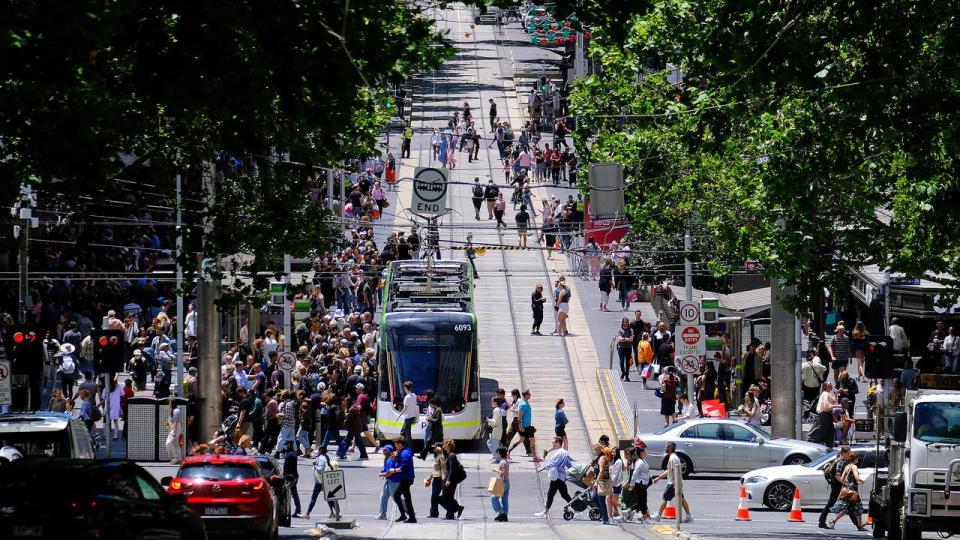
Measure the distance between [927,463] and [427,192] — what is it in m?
31.5

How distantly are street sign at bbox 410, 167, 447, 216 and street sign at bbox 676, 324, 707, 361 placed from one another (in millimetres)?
10902

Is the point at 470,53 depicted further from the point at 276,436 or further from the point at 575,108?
the point at 276,436

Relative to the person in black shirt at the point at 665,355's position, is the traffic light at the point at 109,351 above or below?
above

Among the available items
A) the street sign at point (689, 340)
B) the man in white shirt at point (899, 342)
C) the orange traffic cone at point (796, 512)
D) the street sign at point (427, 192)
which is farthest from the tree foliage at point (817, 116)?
the street sign at point (427, 192)

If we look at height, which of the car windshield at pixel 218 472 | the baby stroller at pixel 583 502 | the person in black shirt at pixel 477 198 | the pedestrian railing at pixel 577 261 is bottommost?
the baby stroller at pixel 583 502

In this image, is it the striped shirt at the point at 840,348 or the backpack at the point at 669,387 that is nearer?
the backpack at the point at 669,387

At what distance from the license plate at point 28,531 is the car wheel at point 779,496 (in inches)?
753

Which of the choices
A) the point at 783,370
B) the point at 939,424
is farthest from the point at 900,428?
the point at 783,370

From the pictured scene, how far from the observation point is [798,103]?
105 ft

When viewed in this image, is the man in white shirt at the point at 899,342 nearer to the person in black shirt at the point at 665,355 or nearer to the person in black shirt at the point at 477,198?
the person in black shirt at the point at 665,355

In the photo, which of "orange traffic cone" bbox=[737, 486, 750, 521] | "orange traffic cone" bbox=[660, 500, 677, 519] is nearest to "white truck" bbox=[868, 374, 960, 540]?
"orange traffic cone" bbox=[737, 486, 750, 521]

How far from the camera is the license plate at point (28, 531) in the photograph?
54.1 feet

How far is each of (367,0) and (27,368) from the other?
1957cm

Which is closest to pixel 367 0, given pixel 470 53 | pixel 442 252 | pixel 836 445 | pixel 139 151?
pixel 139 151
